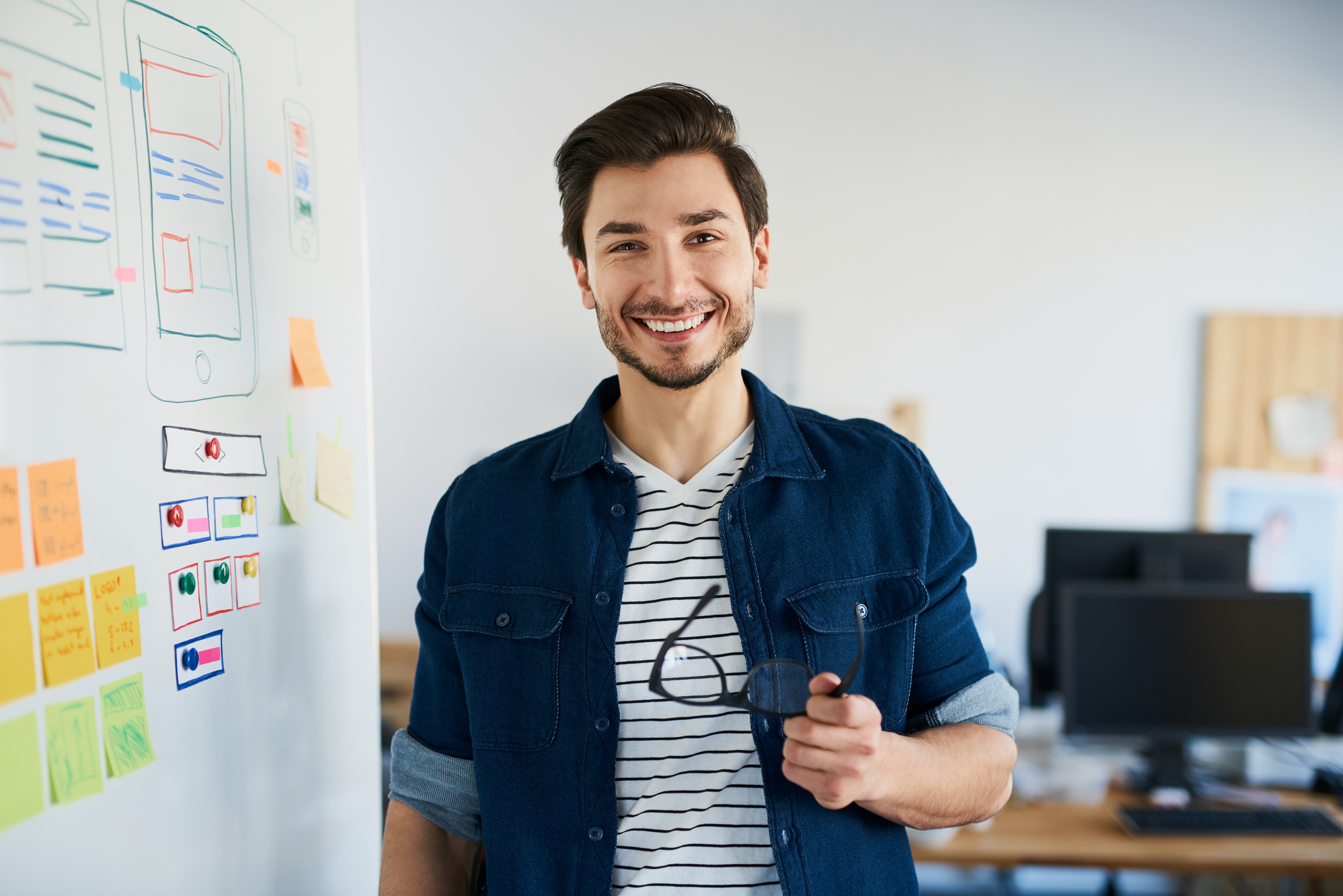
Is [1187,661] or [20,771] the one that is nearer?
[20,771]

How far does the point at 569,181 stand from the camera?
1.17 metres

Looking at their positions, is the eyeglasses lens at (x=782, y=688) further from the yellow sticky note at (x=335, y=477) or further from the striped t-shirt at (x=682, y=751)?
the yellow sticky note at (x=335, y=477)

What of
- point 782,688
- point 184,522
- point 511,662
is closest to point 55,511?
point 184,522

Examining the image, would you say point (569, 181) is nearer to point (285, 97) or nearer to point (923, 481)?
point (285, 97)

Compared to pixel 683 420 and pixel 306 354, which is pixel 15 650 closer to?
pixel 306 354

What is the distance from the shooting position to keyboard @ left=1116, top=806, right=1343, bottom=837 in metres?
1.99

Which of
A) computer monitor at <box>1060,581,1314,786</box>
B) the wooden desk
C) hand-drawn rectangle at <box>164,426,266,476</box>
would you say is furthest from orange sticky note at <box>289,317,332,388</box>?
computer monitor at <box>1060,581,1314,786</box>

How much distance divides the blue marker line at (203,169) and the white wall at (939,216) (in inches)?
84.8

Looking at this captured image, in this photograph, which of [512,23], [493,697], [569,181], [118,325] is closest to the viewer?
[118,325]

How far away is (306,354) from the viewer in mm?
1251

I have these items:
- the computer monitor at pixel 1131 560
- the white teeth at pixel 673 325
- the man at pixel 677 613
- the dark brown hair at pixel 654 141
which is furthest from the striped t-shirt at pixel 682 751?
the computer monitor at pixel 1131 560

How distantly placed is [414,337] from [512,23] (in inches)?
47.4

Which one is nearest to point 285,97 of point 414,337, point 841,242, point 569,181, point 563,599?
point 569,181

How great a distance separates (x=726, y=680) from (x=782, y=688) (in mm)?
91
